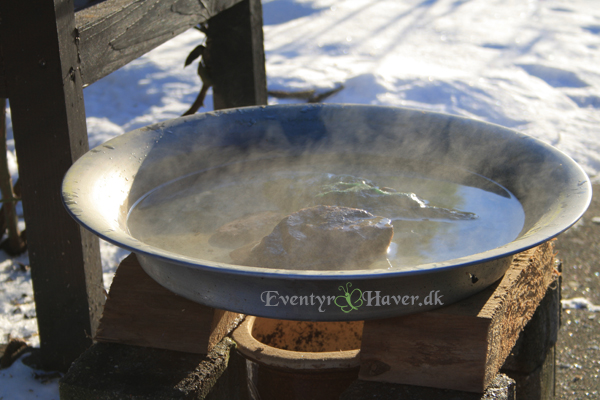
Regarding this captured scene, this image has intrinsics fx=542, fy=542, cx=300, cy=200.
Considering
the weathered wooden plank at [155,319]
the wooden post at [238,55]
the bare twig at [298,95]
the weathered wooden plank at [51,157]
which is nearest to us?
the weathered wooden plank at [155,319]

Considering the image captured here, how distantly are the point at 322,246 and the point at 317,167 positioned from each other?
26.0 inches

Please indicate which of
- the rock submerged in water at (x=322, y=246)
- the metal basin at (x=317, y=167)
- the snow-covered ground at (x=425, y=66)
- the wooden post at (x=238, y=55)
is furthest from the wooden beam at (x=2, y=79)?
the snow-covered ground at (x=425, y=66)

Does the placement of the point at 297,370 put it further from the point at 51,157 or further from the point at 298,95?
the point at 298,95

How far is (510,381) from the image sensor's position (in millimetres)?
1312

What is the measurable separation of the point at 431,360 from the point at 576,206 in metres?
0.47

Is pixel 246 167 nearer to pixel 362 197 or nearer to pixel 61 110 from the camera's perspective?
pixel 362 197

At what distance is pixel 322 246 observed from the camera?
1268mm

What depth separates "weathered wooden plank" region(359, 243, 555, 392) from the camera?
4.03 ft

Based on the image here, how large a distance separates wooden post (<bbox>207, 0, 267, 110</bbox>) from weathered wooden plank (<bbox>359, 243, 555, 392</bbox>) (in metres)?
1.89

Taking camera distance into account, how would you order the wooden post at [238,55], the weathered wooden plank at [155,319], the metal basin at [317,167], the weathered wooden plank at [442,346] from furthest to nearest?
Result: the wooden post at [238,55] → the weathered wooden plank at [155,319] → the weathered wooden plank at [442,346] → the metal basin at [317,167]

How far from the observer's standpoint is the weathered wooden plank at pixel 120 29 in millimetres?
1752

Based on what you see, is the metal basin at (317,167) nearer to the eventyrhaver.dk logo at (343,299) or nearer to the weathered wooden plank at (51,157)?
the eventyrhaver.dk logo at (343,299)

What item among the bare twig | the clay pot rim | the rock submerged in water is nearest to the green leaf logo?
the rock submerged in water

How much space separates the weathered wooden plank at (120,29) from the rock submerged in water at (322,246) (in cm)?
92
